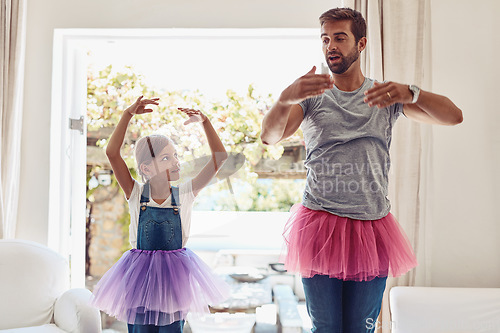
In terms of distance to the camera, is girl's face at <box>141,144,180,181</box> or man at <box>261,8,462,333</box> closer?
man at <box>261,8,462,333</box>

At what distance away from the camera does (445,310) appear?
1.90 m

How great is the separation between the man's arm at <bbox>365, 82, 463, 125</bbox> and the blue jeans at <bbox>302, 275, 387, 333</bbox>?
459 millimetres

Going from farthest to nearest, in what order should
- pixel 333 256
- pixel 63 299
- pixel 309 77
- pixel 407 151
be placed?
pixel 407 151 < pixel 63 299 < pixel 333 256 < pixel 309 77

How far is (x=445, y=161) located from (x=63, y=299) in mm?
1800

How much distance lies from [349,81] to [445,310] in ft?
3.78

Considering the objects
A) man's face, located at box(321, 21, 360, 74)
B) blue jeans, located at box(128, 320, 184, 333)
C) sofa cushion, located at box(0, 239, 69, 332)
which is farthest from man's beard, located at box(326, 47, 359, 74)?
sofa cushion, located at box(0, 239, 69, 332)

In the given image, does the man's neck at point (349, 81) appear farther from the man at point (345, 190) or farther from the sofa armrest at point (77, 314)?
the sofa armrest at point (77, 314)

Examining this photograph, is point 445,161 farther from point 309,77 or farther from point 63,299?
point 63,299

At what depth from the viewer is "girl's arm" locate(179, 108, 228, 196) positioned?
5.29ft

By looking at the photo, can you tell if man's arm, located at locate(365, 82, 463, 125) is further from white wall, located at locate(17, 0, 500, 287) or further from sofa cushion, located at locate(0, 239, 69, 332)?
sofa cushion, located at locate(0, 239, 69, 332)

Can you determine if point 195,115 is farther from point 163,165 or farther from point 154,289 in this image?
point 154,289

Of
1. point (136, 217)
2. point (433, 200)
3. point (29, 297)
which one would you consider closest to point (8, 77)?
point (29, 297)

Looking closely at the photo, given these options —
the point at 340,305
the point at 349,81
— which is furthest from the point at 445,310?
the point at 349,81

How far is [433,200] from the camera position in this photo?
214cm
